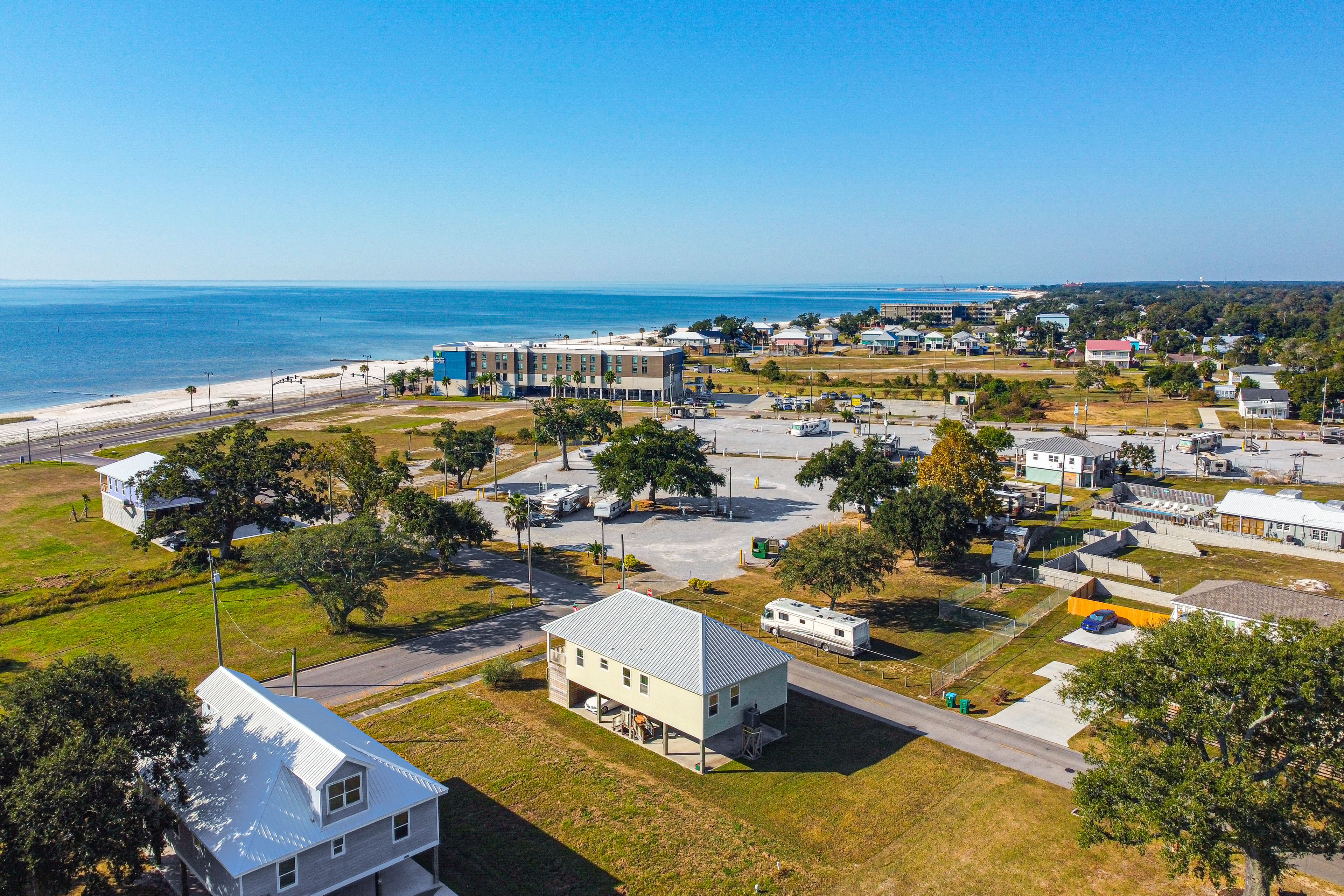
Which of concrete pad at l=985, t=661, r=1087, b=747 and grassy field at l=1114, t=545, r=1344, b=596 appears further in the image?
grassy field at l=1114, t=545, r=1344, b=596

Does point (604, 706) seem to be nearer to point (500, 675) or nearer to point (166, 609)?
point (500, 675)

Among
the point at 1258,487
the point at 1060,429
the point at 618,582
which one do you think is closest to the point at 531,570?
the point at 618,582

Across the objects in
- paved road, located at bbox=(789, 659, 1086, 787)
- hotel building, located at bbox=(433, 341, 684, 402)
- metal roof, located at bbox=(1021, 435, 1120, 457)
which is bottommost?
paved road, located at bbox=(789, 659, 1086, 787)

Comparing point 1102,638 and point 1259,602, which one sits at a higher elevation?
point 1259,602

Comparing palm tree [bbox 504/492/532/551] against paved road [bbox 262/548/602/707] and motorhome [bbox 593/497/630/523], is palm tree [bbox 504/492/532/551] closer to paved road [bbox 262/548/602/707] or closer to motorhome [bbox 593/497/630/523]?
paved road [bbox 262/548/602/707]

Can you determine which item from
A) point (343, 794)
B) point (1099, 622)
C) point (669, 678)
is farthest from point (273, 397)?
point (1099, 622)

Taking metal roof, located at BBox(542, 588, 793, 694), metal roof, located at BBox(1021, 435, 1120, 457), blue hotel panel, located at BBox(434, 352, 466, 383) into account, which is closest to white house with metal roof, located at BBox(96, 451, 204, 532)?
metal roof, located at BBox(542, 588, 793, 694)
